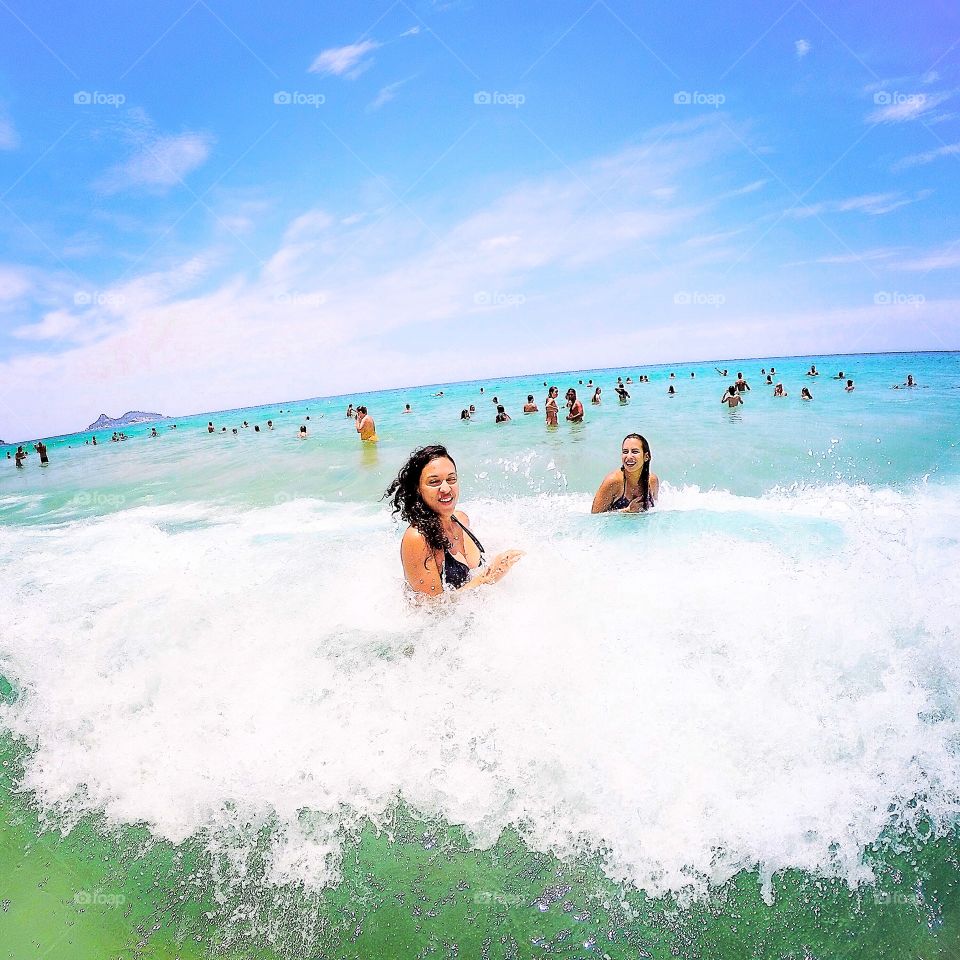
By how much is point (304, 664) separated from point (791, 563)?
13.4ft

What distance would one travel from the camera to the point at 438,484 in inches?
166

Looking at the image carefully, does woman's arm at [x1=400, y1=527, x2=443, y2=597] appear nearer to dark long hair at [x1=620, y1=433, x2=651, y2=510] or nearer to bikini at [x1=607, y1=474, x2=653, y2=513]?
bikini at [x1=607, y1=474, x2=653, y2=513]

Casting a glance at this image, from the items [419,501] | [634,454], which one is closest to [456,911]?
[419,501]

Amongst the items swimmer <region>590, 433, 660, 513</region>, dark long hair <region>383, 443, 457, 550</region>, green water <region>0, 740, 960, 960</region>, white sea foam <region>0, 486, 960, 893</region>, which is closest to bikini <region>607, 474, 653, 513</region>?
swimmer <region>590, 433, 660, 513</region>

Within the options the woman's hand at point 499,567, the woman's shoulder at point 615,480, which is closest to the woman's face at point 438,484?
the woman's hand at point 499,567

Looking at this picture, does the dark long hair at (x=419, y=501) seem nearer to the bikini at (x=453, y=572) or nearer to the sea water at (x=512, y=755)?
the bikini at (x=453, y=572)

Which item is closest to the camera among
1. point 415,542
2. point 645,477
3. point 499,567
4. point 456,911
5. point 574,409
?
point 456,911

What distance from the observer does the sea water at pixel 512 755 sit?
242 cm

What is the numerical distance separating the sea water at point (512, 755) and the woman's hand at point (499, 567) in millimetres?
90

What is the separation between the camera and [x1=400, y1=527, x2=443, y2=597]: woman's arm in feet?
13.8

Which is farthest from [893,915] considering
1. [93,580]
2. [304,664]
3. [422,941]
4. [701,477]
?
[701,477]

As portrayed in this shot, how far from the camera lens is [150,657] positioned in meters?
4.39

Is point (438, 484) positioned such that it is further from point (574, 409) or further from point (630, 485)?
point (574, 409)

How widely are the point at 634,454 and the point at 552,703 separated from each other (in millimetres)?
4204
